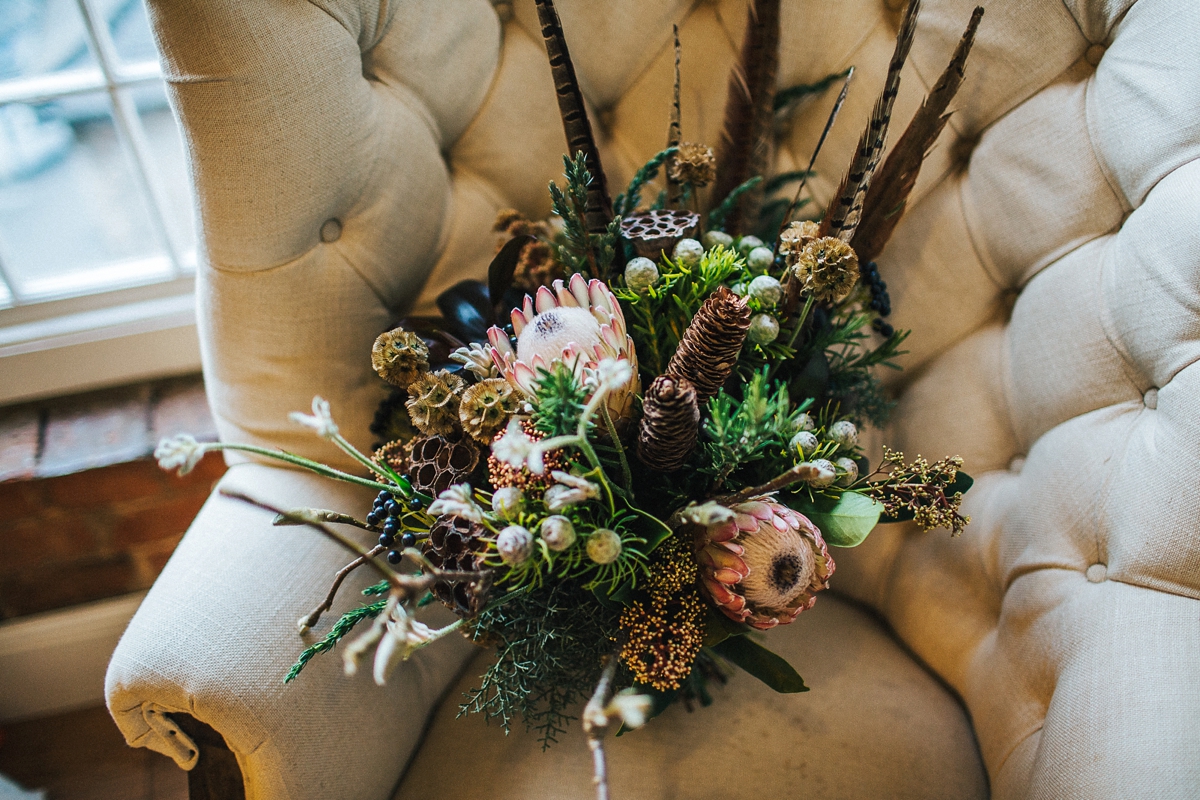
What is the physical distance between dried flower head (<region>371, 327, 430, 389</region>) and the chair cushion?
0.41 metres

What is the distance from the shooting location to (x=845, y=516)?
0.58 metres

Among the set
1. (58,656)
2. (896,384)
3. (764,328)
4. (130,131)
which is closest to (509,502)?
(764,328)

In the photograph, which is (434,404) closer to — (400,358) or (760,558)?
(400,358)

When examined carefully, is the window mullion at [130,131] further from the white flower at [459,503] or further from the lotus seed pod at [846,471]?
the lotus seed pod at [846,471]

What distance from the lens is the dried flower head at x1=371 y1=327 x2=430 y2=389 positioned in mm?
613

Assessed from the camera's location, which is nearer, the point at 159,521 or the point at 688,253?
the point at 688,253

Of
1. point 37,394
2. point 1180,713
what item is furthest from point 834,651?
point 37,394

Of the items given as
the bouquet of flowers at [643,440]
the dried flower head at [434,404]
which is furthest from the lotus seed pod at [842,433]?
the dried flower head at [434,404]

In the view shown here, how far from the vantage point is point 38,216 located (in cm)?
106

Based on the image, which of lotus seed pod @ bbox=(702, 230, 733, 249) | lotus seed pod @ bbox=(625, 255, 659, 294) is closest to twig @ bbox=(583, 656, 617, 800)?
lotus seed pod @ bbox=(625, 255, 659, 294)

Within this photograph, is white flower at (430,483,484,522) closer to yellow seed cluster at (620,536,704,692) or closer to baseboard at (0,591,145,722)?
yellow seed cluster at (620,536,704,692)

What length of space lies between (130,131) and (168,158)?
70 millimetres

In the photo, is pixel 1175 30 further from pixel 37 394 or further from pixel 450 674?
pixel 37 394

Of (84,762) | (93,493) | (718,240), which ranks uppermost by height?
(718,240)
